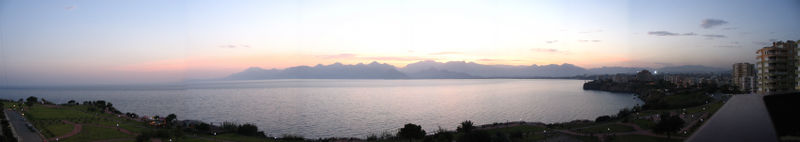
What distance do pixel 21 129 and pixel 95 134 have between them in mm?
7094

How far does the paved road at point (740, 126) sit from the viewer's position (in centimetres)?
558

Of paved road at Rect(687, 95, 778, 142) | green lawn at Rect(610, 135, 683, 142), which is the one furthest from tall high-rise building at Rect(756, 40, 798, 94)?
paved road at Rect(687, 95, 778, 142)

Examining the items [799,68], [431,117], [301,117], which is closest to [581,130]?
[799,68]

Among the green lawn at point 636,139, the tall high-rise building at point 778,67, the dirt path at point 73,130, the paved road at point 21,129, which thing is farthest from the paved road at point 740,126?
the tall high-rise building at point 778,67

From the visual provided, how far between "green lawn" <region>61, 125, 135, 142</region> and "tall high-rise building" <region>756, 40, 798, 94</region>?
158ft

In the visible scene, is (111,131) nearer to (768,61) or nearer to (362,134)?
Answer: (362,134)

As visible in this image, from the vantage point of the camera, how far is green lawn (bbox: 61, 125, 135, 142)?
22734 millimetres

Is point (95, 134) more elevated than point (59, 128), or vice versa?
point (59, 128)

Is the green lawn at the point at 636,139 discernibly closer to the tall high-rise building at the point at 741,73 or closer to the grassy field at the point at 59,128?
the grassy field at the point at 59,128

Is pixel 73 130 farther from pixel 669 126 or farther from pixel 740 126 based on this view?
pixel 669 126

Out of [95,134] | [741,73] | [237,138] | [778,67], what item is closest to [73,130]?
[95,134]

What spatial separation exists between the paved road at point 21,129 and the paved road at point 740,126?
31204 millimetres

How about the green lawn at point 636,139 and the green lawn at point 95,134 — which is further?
the green lawn at point 95,134

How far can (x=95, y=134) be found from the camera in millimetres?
24359
